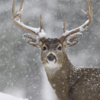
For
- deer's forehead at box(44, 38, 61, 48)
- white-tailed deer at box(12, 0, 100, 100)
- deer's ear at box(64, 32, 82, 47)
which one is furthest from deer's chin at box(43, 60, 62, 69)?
deer's ear at box(64, 32, 82, 47)

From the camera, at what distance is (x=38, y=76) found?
840 inches

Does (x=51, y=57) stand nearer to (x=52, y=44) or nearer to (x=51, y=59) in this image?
(x=51, y=59)

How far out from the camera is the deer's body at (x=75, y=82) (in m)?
6.88


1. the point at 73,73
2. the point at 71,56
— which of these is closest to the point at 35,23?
the point at 71,56

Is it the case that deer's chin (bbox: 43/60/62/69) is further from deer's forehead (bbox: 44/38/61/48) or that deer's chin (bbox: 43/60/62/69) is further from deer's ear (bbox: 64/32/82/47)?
deer's ear (bbox: 64/32/82/47)

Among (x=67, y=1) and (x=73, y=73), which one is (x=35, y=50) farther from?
(x=73, y=73)

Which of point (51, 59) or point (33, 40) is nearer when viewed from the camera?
point (51, 59)

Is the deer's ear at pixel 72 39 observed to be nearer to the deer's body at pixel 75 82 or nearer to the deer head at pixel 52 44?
the deer head at pixel 52 44

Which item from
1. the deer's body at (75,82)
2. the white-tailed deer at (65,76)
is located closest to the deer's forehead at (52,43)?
the white-tailed deer at (65,76)

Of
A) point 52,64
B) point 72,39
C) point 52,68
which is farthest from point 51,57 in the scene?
point 72,39

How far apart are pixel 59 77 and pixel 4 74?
13.9 metres

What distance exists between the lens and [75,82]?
23.2ft

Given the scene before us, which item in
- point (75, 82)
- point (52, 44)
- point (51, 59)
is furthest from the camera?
point (52, 44)

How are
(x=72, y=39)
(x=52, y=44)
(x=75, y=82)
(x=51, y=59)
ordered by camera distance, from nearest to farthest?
(x=51, y=59)
(x=75, y=82)
(x=52, y=44)
(x=72, y=39)
